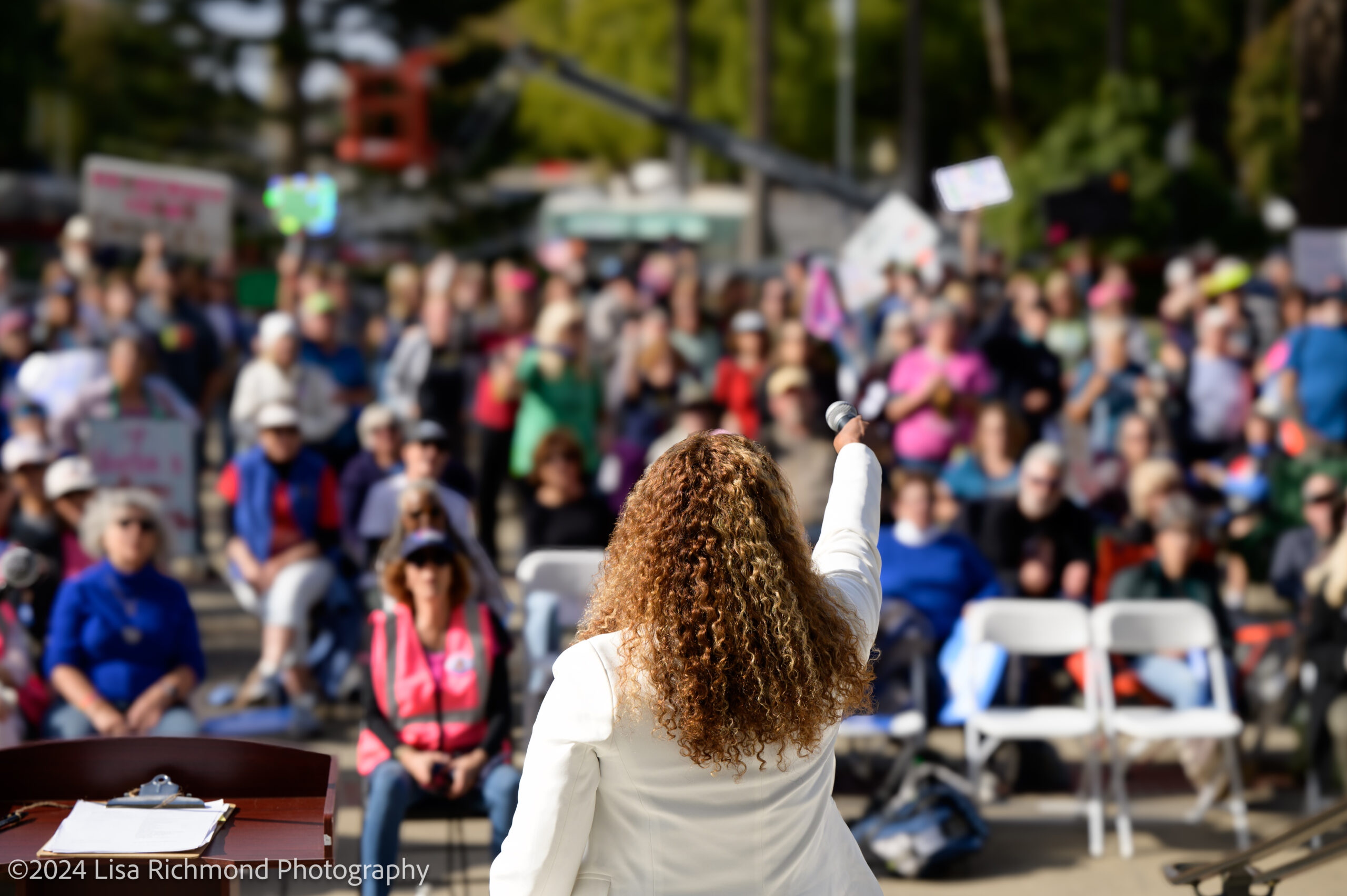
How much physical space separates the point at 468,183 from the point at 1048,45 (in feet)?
50.8

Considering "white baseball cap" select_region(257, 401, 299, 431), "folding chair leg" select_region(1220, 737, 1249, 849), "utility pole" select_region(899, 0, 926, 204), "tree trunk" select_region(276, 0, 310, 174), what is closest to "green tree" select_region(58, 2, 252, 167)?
"tree trunk" select_region(276, 0, 310, 174)

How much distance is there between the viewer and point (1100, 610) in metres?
6.16

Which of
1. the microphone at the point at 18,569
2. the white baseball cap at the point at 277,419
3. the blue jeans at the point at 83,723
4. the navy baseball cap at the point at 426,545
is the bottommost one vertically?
the blue jeans at the point at 83,723

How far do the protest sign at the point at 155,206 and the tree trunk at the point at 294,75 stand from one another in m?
16.3

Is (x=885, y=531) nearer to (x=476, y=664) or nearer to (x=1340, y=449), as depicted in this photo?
(x=476, y=664)

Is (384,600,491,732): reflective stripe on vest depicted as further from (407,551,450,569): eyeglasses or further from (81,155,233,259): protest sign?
(81,155,233,259): protest sign

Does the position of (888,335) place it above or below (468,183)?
below

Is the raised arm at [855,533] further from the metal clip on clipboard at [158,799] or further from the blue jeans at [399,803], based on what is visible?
the blue jeans at [399,803]

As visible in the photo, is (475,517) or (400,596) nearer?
(400,596)

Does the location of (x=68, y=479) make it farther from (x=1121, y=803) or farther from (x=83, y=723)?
(x=1121, y=803)

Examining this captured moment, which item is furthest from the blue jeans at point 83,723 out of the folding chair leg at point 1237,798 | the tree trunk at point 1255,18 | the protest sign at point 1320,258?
the tree trunk at point 1255,18

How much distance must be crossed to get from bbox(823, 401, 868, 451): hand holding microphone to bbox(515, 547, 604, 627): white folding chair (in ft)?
10.5

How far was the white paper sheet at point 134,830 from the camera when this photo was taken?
10.1 ft

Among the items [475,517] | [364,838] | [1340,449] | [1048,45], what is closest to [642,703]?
[364,838]
